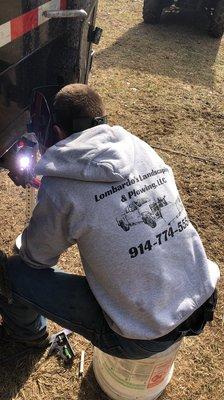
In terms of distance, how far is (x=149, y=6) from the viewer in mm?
7395

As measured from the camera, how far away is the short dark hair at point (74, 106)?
167 centimetres

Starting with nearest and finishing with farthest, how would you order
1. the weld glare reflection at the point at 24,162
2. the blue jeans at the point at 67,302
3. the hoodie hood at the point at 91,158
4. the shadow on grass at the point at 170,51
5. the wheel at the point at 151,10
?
the hoodie hood at the point at 91,158 → the blue jeans at the point at 67,302 → the weld glare reflection at the point at 24,162 → the shadow on grass at the point at 170,51 → the wheel at the point at 151,10

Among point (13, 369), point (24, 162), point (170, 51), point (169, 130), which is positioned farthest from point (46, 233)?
point (170, 51)

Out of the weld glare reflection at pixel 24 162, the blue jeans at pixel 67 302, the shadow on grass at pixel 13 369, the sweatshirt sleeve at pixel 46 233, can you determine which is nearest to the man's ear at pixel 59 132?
the sweatshirt sleeve at pixel 46 233

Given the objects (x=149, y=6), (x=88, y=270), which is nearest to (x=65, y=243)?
(x=88, y=270)

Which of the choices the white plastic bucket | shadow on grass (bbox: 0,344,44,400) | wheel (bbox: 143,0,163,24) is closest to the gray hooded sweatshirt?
the white plastic bucket

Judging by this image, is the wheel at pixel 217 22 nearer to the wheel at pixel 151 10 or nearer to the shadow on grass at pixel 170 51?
the shadow on grass at pixel 170 51

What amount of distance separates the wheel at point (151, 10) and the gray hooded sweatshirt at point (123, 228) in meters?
6.42

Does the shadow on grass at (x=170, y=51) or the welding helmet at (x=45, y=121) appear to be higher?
the welding helmet at (x=45, y=121)

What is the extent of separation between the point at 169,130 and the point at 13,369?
298 centimetres

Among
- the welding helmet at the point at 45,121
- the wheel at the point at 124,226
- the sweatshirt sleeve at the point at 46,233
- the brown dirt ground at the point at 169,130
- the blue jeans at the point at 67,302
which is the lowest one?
the brown dirt ground at the point at 169,130

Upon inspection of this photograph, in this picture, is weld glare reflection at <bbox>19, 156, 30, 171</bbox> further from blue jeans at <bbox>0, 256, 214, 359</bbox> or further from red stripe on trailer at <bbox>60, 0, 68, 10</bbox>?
red stripe on trailer at <bbox>60, 0, 68, 10</bbox>

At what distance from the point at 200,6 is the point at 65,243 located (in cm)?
705

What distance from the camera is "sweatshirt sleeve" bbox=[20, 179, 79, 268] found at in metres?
1.64
